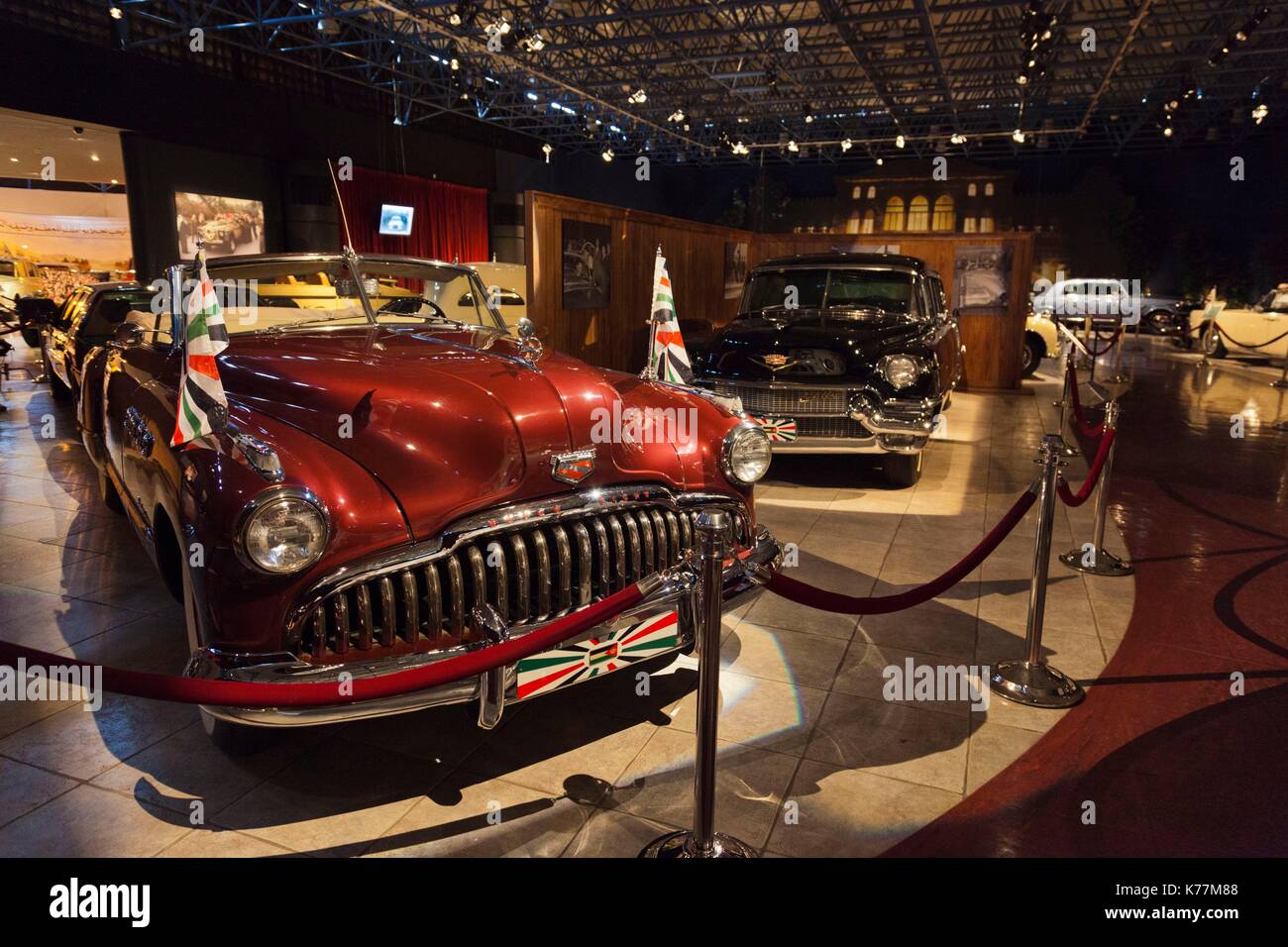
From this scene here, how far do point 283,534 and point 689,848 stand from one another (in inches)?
55.1

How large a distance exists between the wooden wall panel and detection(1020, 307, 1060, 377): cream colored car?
163 cm

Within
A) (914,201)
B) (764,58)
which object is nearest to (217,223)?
(764,58)

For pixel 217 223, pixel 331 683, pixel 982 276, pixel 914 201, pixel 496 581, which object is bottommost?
pixel 331 683

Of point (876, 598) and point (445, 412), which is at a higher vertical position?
point (445, 412)

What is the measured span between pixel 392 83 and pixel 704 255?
10078 millimetres

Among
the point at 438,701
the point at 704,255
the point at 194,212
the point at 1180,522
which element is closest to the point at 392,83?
the point at 194,212

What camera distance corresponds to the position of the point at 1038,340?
1357 centimetres

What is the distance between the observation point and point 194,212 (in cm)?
1425

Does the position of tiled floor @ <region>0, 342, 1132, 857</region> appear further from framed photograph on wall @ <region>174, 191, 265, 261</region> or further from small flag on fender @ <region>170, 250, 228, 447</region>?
framed photograph on wall @ <region>174, 191, 265, 261</region>

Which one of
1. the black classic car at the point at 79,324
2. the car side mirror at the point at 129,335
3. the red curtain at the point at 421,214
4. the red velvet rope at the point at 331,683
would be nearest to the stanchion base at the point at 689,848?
the red velvet rope at the point at 331,683

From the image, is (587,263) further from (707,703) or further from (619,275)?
(707,703)

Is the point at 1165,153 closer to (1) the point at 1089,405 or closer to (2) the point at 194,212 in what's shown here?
(1) the point at 1089,405

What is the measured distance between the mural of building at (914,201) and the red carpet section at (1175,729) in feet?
76.1

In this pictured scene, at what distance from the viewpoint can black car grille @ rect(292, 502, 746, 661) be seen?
229cm
